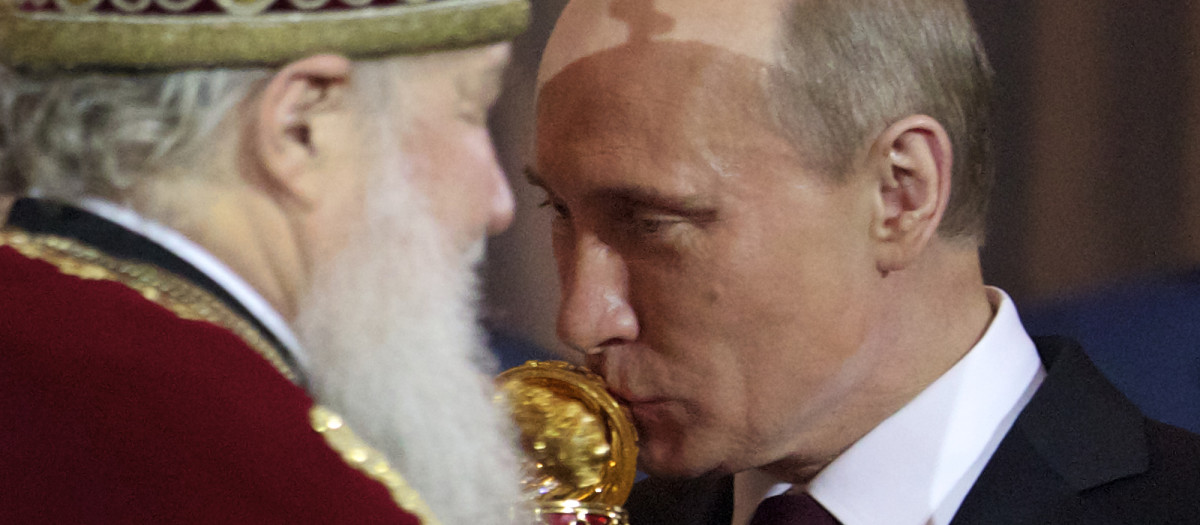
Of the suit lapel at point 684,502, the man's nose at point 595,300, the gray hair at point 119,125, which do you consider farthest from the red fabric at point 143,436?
the suit lapel at point 684,502

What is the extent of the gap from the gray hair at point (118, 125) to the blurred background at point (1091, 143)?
84 cm

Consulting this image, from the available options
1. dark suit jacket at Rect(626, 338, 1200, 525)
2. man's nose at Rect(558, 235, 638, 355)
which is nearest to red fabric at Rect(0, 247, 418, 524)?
man's nose at Rect(558, 235, 638, 355)

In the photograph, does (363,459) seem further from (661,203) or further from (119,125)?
(661,203)

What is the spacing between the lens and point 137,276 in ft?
3.00

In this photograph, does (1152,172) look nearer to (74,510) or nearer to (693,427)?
(693,427)

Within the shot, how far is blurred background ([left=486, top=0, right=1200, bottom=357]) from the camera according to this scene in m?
1.72

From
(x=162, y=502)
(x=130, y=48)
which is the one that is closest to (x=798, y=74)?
(x=130, y=48)

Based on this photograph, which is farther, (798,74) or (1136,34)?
(1136,34)

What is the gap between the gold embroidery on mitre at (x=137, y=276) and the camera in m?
0.89

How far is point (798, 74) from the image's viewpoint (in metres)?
1.29

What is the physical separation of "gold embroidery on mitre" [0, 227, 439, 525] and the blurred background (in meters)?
0.89

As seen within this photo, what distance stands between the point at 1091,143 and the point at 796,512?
79 cm

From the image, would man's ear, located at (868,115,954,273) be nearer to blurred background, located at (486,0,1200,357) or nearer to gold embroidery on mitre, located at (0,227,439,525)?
blurred background, located at (486,0,1200,357)

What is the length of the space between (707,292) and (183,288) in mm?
636
